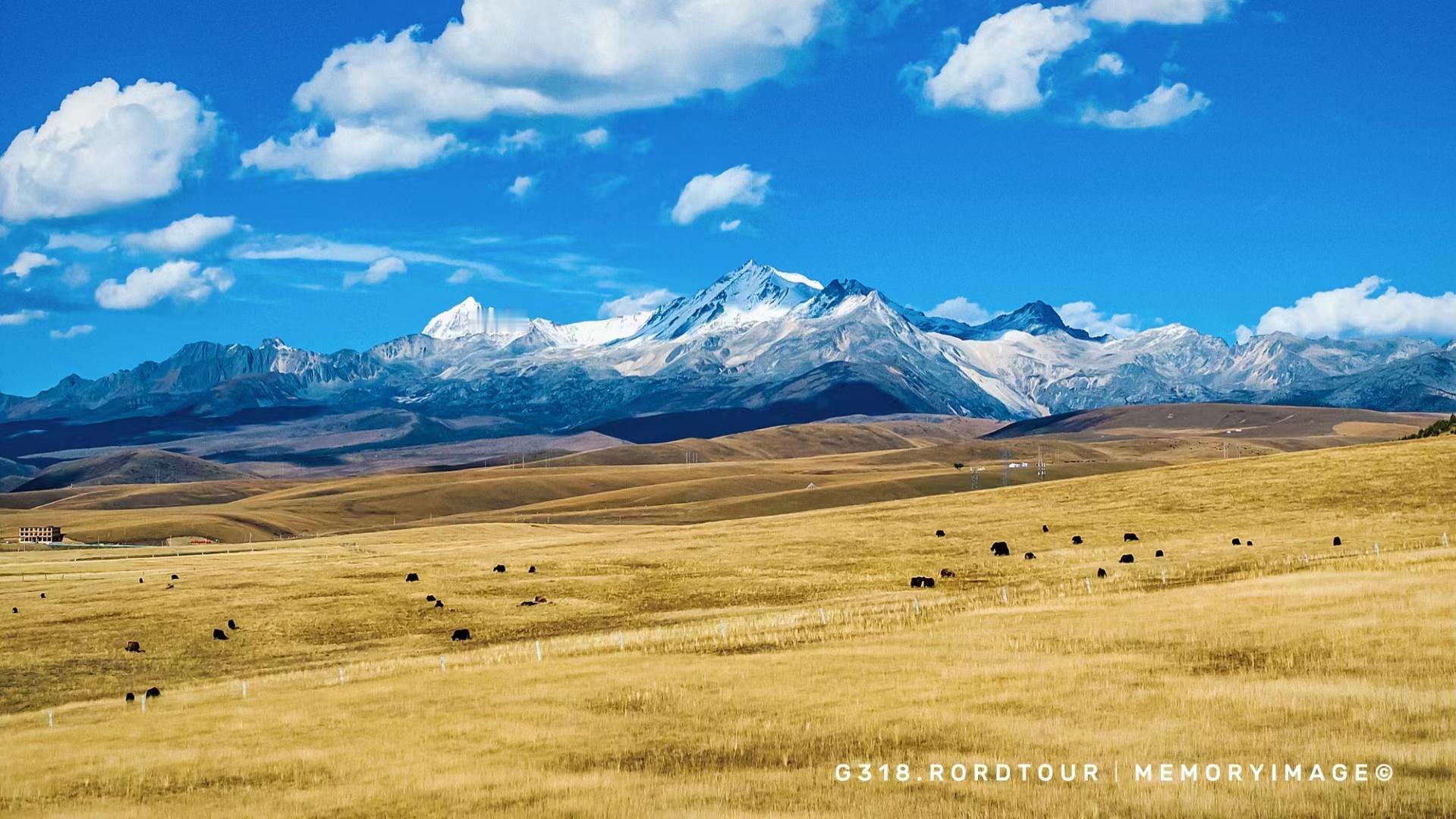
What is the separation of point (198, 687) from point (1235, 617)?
35.9m

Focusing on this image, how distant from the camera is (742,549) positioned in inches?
3568

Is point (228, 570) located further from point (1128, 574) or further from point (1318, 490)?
point (1318, 490)

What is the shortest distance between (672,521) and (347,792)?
16827cm

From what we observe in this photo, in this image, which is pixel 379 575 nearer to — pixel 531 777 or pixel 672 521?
pixel 531 777

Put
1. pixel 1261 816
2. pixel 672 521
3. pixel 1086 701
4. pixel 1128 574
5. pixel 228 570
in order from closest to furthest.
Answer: pixel 1261 816 < pixel 1086 701 < pixel 1128 574 < pixel 228 570 < pixel 672 521

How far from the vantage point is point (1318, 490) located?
8938 centimetres

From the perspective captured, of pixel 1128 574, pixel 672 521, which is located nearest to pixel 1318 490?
pixel 1128 574

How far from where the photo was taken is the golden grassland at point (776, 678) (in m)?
26.4

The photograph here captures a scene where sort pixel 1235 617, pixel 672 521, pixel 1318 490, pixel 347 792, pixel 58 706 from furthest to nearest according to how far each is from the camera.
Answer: pixel 672 521, pixel 1318 490, pixel 58 706, pixel 1235 617, pixel 347 792

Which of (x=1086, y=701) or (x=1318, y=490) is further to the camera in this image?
(x=1318, y=490)

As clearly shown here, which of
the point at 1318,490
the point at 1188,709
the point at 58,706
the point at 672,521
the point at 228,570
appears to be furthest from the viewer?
the point at 672,521

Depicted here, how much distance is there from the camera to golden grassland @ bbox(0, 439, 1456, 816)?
26.4 meters

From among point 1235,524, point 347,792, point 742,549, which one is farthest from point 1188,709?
point 742,549

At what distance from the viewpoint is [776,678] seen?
39.2m
